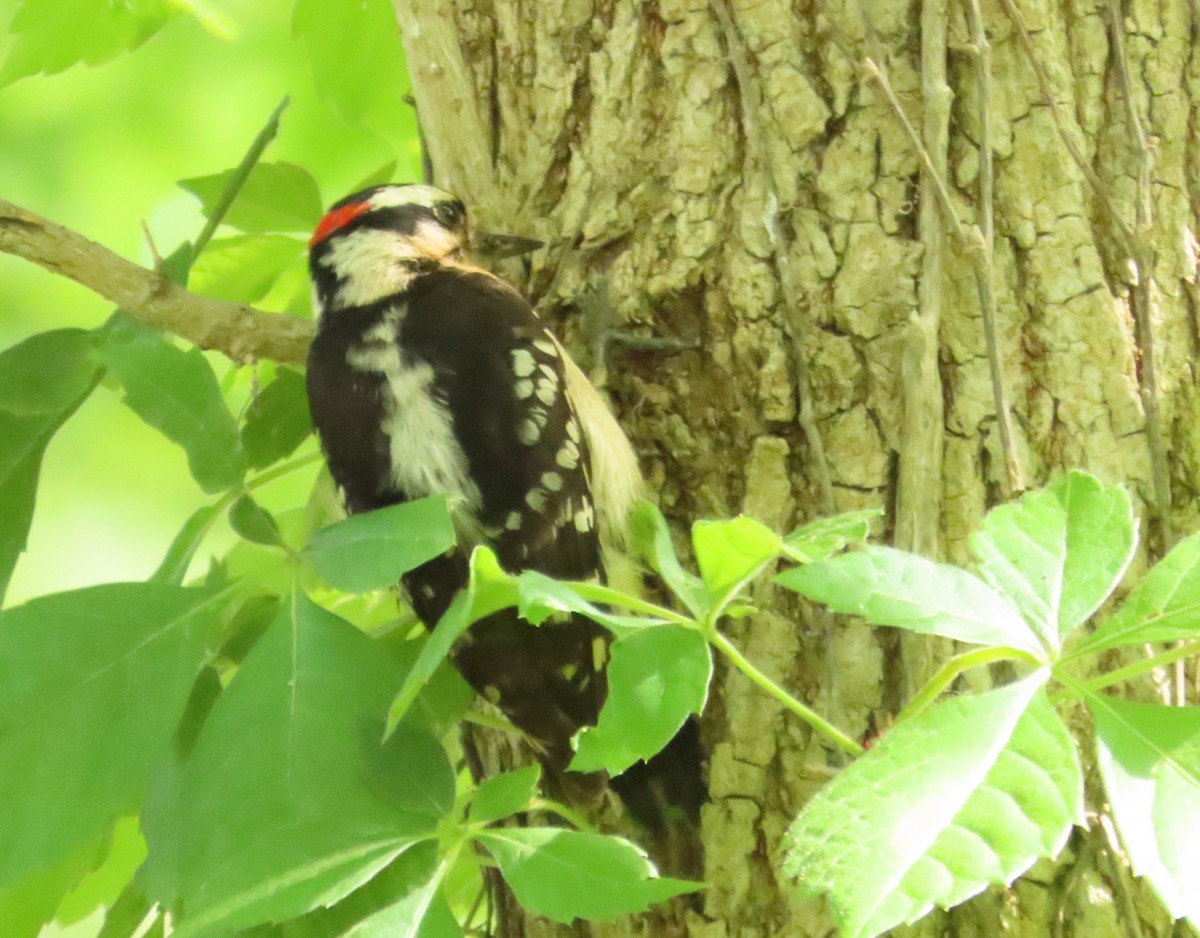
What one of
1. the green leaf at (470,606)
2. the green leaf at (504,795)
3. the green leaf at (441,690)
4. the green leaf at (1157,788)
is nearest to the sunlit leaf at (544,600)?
the green leaf at (470,606)

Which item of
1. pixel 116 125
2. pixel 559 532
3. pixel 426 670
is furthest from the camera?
pixel 116 125

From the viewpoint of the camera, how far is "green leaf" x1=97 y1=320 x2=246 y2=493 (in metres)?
1.27

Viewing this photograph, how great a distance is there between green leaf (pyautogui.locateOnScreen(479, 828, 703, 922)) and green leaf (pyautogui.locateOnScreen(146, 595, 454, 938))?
0.11 m

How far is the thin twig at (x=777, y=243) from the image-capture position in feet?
4.61

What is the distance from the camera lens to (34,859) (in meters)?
1.08

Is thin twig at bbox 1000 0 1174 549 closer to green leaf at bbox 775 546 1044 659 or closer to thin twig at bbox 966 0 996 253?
thin twig at bbox 966 0 996 253

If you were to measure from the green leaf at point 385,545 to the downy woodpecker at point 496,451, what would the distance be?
1.31 feet

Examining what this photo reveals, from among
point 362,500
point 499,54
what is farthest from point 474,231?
point 362,500

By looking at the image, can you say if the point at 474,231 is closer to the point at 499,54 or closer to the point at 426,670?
the point at 499,54

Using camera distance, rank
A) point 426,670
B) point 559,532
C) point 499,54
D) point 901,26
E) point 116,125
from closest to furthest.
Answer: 1. point 426,670
2. point 901,26
3. point 559,532
4. point 499,54
5. point 116,125

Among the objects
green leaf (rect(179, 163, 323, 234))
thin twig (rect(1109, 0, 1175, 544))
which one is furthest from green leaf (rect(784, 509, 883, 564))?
green leaf (rect(179, 163, 323, 234))

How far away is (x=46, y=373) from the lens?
56.4 inches

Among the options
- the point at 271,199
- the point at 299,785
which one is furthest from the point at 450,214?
the point at 299,785

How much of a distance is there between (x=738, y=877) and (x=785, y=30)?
0.96 metres
